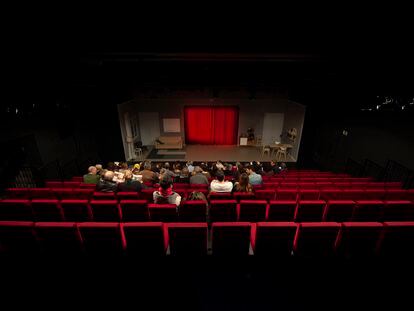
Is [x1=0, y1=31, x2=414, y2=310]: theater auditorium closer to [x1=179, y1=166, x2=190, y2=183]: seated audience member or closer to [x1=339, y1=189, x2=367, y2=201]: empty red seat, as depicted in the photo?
[x1=339, y1=189, x2=367, y2=201]: empty red seat

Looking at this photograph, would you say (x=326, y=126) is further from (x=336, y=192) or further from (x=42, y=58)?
(x=42, y=58)

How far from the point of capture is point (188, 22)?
339 centimetres

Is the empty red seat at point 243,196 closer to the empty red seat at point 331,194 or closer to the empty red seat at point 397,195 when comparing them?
the empty red seat at point 331,194
